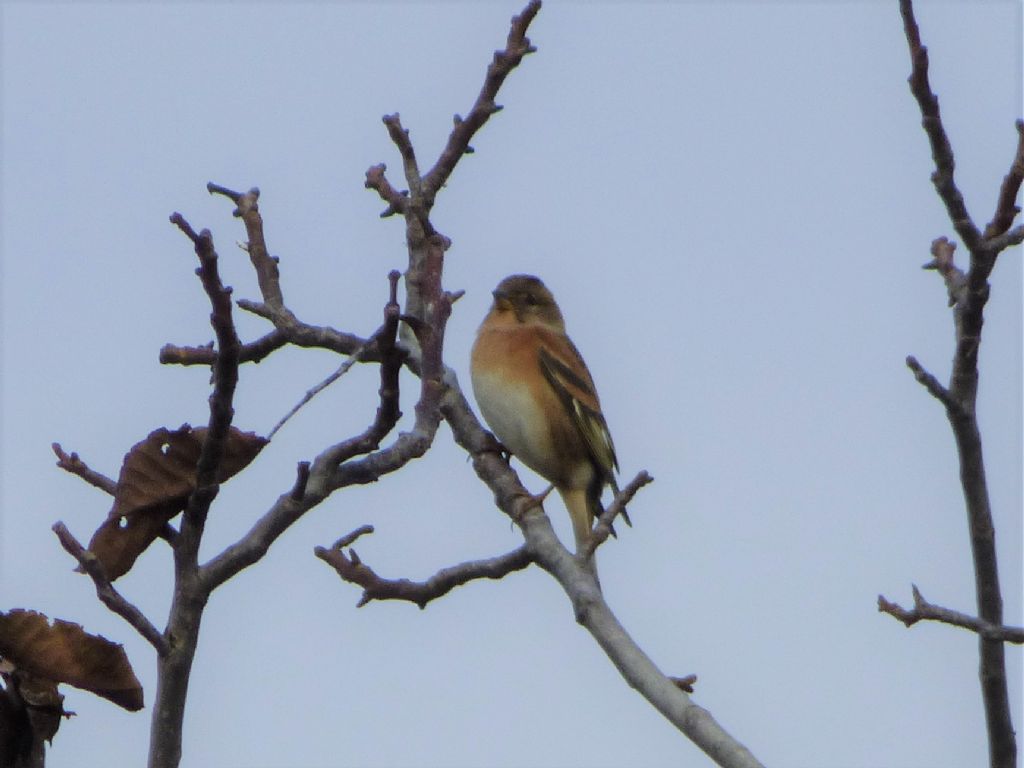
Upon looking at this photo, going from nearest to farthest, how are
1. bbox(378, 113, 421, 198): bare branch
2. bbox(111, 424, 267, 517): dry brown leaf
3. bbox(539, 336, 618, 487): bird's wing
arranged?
bbox(111, 424, 267, 517): dry brown leaf < bbox(378, 113, 421, 198): bare branch < bbox(539, 336, 618, 487): bird's wing

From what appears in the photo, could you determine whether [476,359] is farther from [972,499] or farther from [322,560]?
[972,499]

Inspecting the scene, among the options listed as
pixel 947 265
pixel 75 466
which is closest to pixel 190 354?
pixel 75 466

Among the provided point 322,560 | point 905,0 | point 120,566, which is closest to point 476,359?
point 322,560

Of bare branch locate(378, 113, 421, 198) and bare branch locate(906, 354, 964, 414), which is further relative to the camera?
bare branch locate(378, 113, 421, 198)

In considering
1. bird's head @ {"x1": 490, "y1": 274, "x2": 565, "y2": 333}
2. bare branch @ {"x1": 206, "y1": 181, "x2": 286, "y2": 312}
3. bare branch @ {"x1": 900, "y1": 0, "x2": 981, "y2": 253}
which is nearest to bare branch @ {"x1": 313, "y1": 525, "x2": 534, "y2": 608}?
bare branch @ {"x1": 206, "y1": 181, "x2": 286, "y2": 312}

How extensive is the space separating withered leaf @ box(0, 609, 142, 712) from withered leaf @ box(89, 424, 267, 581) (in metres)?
0.35

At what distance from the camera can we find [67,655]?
356cm

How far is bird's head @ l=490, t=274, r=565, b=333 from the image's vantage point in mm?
9812

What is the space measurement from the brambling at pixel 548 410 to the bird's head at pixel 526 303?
0.15 meters

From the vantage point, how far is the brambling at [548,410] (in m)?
8.73

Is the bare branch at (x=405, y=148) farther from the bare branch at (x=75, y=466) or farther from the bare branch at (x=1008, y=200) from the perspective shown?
the bare branch at (x=1008, y=200)

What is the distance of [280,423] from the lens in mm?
3891

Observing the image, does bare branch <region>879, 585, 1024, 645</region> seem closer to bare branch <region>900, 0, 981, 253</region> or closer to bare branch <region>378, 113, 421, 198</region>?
bare branch <region>900, 0, 981, 253</region>

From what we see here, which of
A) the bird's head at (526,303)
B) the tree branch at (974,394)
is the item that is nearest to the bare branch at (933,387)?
the tree branch at (974,394)
